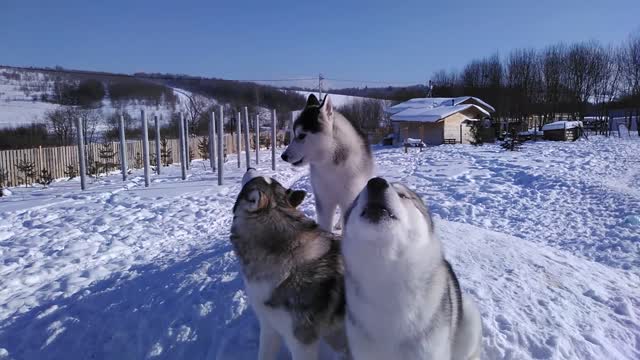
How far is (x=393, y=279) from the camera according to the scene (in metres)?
2.06

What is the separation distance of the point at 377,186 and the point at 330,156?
2433mm

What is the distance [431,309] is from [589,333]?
2.46 meters

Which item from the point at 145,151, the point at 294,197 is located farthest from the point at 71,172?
the point at 294,197

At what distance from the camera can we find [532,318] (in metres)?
3.87

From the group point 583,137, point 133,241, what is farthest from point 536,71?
point 133,241

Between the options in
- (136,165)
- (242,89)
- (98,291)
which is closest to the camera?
(98,291)

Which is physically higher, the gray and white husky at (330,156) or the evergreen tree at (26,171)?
the gray and white husky at (330,156)

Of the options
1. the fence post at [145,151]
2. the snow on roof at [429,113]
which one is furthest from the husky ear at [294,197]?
the snow on roof at [429,113]

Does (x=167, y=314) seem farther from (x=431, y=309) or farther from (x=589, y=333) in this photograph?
(x=589, y=333)

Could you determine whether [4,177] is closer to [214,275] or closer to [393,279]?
[214,275]

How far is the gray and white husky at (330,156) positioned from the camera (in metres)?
4.34

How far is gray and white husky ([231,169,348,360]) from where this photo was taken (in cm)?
278

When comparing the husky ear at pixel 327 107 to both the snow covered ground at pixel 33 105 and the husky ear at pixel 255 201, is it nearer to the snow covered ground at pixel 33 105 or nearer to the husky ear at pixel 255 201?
the husky ear at pixel 255 201

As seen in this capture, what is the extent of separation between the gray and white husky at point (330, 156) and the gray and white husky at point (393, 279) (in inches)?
80.8
